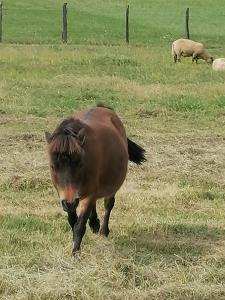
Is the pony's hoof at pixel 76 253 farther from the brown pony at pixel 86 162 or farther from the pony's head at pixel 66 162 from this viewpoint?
the pony's head at pixel 66 162

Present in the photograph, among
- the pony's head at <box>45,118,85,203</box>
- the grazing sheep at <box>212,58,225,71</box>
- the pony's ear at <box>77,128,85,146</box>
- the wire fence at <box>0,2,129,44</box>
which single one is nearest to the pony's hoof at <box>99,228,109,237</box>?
the pony's head at <box>45,118,85,203</box>

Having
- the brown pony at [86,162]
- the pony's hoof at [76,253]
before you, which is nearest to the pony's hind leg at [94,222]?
the brown pony at [86,162]

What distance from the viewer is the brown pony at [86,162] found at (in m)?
5.96

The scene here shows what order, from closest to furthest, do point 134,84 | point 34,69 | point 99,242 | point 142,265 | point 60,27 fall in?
point 142,265, point 99,242, point 134,84, point 34,69, point 60,27

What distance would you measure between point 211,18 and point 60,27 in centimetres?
1082

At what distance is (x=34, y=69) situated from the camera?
20266 millimetres

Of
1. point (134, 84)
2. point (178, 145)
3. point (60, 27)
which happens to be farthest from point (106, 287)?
point (60, 27)

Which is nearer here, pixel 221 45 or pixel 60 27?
pixel 221 45

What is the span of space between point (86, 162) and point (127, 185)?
345 cm

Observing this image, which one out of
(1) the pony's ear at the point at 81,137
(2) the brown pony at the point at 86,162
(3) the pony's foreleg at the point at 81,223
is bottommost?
(3) the pony's foreleg at the point at 81,223

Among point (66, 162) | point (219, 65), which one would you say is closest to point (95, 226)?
point (66, 162)

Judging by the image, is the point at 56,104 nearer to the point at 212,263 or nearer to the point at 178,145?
the point at 178,145

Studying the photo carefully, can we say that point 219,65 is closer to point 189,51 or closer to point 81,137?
point 189,51

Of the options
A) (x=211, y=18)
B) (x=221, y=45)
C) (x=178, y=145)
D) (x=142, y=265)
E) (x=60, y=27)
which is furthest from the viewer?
(x=211, y=18)
